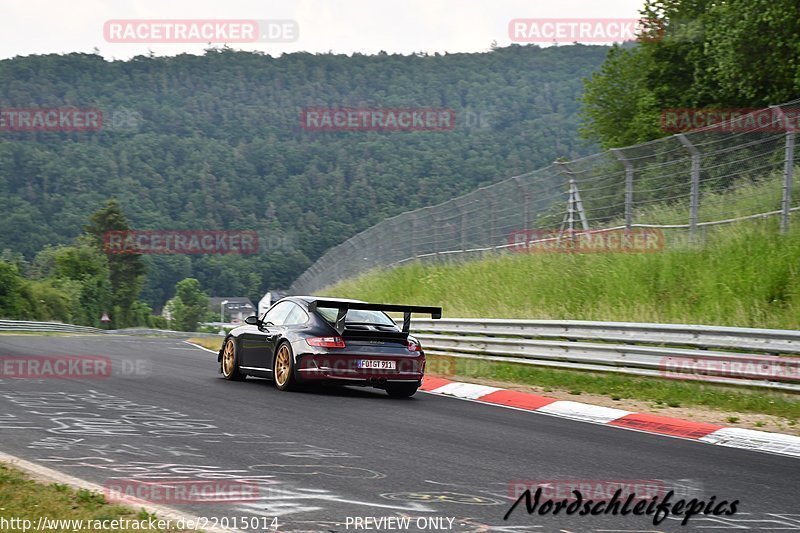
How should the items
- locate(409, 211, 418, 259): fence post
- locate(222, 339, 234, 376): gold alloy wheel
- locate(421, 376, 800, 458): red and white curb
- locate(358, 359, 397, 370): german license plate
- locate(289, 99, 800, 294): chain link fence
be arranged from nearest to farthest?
locate(421, 376, 800, 458): red and white curb
locate(358, 359, 397, 370): german license plate
locate(222, 339, 234, 376): gold alloy wheel
locate(289, 99, 800, 294): chain link fence
locate(409, 211, 418, 259): fence post

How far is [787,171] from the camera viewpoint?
1536 cm

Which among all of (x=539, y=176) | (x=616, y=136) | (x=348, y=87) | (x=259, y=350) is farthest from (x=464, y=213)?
(x=348, y=87)

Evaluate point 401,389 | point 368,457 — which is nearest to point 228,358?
point 401,389

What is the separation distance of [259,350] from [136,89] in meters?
88.6

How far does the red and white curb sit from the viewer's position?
9570 millimetres

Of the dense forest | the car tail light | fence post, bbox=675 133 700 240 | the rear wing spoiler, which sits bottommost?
the car tail light

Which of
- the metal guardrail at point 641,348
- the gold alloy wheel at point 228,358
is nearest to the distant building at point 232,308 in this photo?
the metal guardrail at point 641,348

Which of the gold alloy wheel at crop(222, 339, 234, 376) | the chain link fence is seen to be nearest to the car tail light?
the gold alloy wheel at crop(222, 339, 234, 376)

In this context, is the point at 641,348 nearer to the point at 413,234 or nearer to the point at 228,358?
the point at 228,358

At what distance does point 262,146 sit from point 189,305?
34.8 metres

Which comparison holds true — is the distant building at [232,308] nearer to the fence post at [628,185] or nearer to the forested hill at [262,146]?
the forested hill at [262,146]

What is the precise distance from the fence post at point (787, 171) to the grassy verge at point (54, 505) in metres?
12.7

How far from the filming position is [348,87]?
3922 inches

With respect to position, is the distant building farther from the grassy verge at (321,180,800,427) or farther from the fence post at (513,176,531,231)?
the grassy verge at (321,180,800,427)
